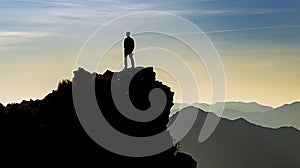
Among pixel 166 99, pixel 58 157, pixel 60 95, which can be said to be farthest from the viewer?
pixel 166 99

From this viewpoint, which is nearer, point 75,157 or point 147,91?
point 75,157

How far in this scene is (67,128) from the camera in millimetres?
60188

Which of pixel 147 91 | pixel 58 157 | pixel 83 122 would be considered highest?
pixel 147 91

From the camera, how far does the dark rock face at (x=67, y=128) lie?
58.7 m

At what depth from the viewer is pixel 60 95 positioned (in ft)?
208

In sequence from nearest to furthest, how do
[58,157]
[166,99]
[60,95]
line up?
[58,157]
[60,95]
[166,99]

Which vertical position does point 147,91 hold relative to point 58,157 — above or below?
above

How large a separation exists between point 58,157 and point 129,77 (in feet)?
39.3

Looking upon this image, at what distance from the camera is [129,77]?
64188 mm

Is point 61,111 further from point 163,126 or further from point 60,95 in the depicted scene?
point 163,126

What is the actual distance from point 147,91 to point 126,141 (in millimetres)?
7068

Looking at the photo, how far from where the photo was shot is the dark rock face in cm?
5872

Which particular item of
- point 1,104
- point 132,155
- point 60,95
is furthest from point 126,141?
point 1,104

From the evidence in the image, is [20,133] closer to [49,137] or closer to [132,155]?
[49,137]
